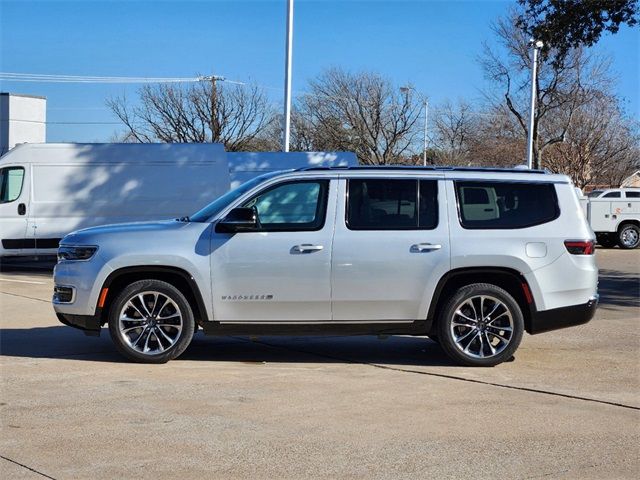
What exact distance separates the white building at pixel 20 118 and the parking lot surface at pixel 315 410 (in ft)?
88.8

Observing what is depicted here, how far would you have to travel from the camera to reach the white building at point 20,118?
35875 mm

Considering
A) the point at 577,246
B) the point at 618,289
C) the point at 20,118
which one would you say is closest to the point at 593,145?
the point at 20,118

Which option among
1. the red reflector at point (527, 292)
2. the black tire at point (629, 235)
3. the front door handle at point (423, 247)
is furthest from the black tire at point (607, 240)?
the front door handle at point (423, 247)

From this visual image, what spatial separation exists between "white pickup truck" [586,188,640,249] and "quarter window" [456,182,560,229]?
875 inches

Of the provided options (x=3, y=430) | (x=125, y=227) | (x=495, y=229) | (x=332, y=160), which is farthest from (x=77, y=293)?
(x=332, y=160)

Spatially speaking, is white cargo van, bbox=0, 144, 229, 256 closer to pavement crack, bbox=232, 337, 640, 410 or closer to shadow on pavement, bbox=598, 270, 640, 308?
shadow on pavement, bbox=598, 270, 640, 308

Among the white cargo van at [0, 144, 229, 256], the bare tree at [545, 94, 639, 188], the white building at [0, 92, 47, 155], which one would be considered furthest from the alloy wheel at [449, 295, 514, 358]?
the bare tree at [545, 94, 639, 188]

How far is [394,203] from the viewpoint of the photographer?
29.2 ft

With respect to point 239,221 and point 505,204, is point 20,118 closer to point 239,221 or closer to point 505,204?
point 239,221

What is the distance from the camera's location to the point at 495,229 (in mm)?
8914

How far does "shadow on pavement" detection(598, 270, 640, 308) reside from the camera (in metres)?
15.2

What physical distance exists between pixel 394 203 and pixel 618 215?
932 inches

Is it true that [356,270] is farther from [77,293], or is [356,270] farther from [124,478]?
[124,478]

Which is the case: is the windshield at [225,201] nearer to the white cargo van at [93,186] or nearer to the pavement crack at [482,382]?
the pavement crack at [482,382]
